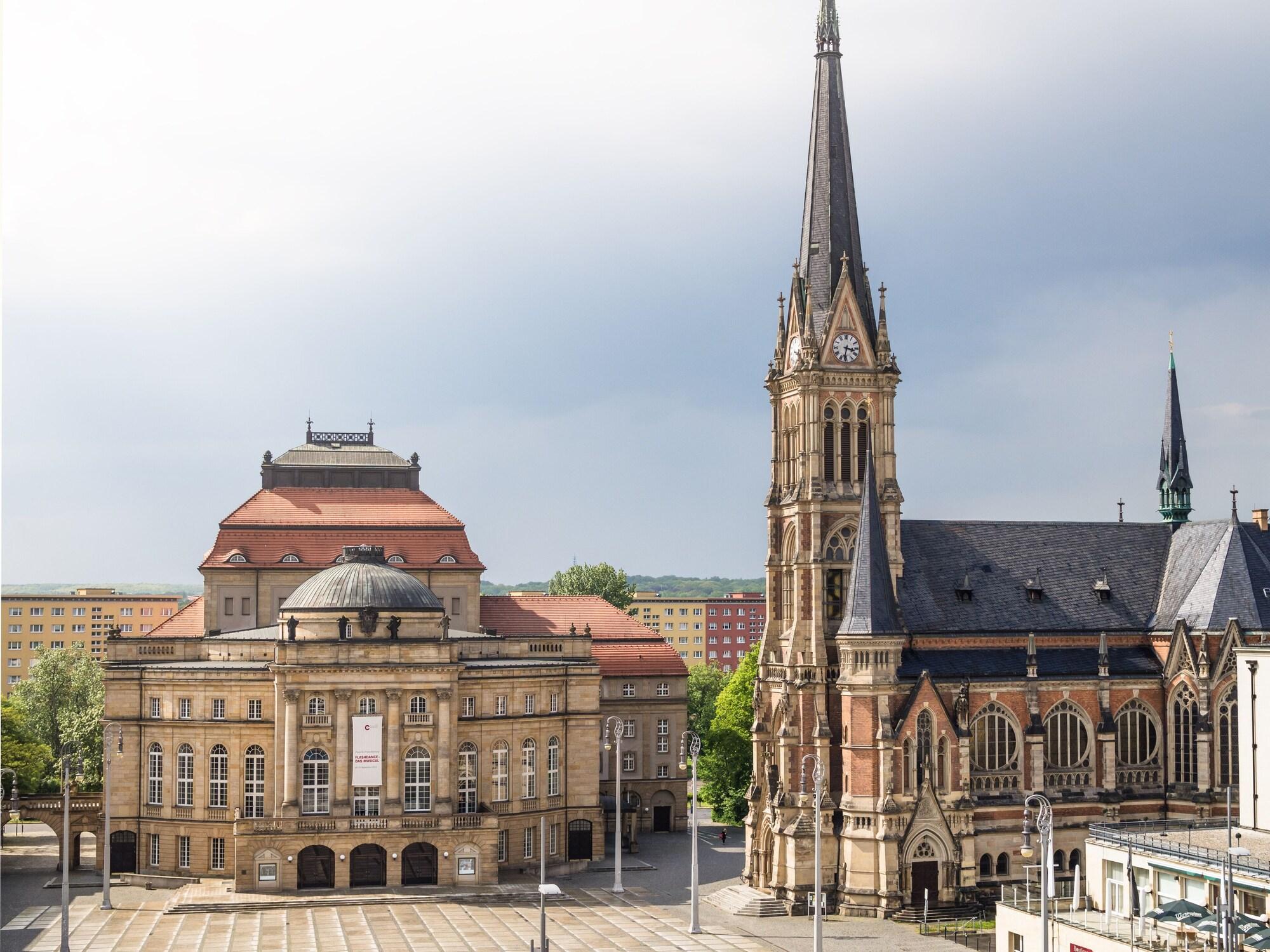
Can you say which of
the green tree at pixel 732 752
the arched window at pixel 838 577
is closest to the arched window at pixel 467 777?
the arched window at pixel 838 577

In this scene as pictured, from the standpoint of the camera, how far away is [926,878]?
96688mm

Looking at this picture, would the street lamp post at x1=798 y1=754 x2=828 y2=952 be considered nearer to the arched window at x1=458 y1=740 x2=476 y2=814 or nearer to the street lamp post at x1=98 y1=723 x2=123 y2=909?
the arched window at x1=458 y1=740 x2=476 y2=814

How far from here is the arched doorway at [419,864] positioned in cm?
10719

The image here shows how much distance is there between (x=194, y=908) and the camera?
323ft

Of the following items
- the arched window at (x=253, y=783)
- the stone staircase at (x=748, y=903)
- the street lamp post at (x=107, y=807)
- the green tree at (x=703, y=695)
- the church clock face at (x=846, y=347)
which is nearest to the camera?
the stone staircase at (x=748, y=903)

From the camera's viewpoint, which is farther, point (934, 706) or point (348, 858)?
point (348, 858)

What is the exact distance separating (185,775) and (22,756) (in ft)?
99.4

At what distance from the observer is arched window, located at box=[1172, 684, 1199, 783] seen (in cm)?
10381

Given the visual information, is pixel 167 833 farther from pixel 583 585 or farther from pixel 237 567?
pixel 583 585

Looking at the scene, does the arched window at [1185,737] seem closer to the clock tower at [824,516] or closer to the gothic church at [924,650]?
the gothic church at [924,650]

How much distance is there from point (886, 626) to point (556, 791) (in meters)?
30.1

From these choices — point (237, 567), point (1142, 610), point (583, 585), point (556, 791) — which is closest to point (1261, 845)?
point (1142, 610)

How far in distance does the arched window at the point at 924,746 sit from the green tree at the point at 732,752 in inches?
1447

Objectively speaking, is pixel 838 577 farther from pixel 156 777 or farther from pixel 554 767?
pixel 156 777
